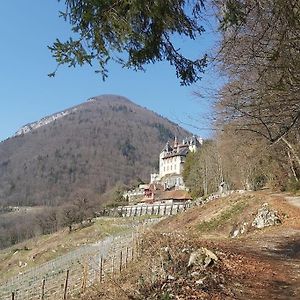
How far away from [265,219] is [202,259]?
38.2ft

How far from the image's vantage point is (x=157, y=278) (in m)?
7.42

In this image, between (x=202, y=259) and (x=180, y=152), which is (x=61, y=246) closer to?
(x=202, y=259)

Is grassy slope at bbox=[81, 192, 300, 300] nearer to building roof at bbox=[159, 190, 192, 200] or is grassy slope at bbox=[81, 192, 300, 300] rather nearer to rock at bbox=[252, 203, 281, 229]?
rock at bbox=[252, 203, 281, 229]

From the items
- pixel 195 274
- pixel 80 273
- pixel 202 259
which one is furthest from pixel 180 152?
pixel 195 274

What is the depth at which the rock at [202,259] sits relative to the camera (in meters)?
7.94

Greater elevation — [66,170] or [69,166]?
[69,166]

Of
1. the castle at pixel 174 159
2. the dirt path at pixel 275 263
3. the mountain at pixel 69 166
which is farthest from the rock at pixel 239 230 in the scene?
the mountain at pixel 69 166

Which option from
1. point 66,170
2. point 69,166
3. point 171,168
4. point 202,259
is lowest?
point 202,259

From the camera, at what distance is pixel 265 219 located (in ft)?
→ 62.1

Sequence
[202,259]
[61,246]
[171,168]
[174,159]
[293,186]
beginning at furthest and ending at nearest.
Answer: [171,168], [174,159], [61,246], [293,186], [202,259]

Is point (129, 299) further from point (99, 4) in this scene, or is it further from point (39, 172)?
point (39, 172)

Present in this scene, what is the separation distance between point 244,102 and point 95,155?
166 meters

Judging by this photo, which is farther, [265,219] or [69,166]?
[69,166]

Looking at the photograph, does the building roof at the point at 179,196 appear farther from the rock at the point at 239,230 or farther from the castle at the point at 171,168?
the rock at the point at 239,230
